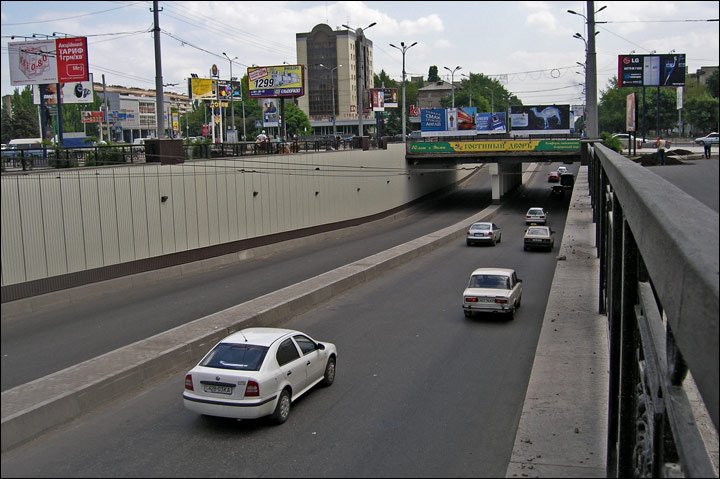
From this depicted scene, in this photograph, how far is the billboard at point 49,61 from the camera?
3519cm

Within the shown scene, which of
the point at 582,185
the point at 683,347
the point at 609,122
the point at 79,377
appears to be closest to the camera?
the point at 683,347

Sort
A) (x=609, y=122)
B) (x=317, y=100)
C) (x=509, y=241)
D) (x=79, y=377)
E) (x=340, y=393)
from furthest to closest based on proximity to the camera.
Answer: (x=317, y=100) < (x=609, y=122) < (x=509, y=241) < (x=340, y=393) < (x=79, y=377)

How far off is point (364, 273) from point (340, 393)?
47.9 ft

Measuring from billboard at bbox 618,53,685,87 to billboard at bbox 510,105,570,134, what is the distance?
179ft

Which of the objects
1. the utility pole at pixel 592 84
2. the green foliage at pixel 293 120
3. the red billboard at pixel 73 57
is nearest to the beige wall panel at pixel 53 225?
the red billboard at pixel 73 57

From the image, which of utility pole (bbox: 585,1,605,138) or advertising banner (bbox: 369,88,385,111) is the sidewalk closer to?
utility pole (bbox: 585,1,605,138)

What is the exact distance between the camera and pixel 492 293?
22.8 metres

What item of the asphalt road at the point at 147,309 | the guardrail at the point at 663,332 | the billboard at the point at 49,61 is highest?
the billboard at the point at 49,61

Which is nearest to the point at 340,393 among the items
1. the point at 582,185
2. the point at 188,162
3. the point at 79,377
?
the point at 79,377

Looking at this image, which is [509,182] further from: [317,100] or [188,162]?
[317,100]

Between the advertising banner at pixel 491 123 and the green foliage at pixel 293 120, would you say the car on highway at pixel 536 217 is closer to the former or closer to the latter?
the advertising banner at pixel 491 123

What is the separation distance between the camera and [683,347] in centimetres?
479

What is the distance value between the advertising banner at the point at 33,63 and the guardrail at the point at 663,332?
105 feet

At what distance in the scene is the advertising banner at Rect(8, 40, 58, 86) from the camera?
3588cm
